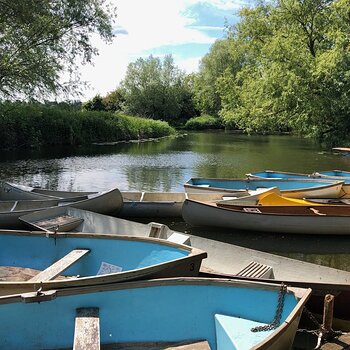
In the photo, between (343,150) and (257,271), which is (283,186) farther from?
(343,150)

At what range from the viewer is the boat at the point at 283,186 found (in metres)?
12.1

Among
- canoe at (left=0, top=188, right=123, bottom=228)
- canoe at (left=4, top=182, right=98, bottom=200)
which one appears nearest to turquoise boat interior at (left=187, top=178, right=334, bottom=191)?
canoe at (left=0, top=188, right=123, bottom=228)

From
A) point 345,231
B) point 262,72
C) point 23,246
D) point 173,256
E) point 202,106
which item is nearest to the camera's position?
point 173,256

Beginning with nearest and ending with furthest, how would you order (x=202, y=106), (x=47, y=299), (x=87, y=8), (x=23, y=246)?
(x=47, y=299), (x=23, y=246), (x=87, y=8), (x=202, y=106)

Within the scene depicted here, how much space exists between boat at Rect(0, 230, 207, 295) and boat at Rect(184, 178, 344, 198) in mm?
6468

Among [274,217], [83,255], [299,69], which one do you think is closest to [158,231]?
[83,255]

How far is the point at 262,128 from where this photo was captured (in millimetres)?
30859

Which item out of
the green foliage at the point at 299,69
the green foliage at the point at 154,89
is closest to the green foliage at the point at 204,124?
the green foliage at the point at 154,89

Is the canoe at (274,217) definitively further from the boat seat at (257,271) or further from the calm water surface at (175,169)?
the boat seat at (257,271)

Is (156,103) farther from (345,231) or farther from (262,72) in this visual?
(345,231)

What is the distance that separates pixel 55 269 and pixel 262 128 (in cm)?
2685

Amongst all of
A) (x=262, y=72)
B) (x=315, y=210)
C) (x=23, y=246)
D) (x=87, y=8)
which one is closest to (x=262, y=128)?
(x=262, y=72)

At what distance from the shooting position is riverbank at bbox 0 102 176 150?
93.7 feet

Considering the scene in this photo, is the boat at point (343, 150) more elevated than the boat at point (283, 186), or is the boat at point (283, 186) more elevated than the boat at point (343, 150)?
the boat at point (343, 150)
